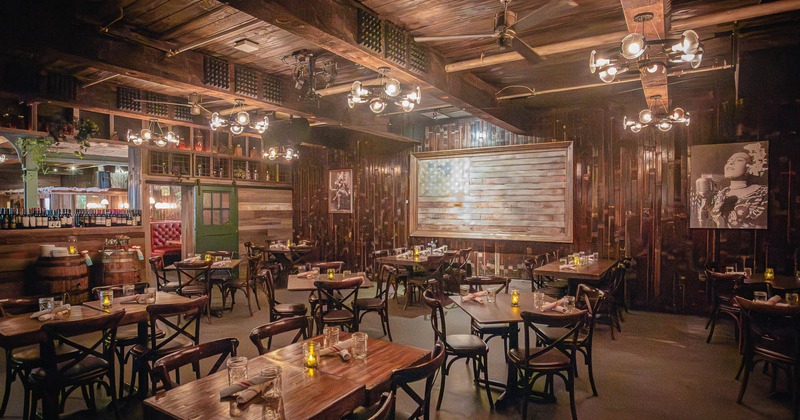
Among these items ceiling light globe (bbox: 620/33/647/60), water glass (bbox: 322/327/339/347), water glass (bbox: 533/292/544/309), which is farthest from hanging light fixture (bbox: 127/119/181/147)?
ceiling light globe (bbox: 620/33/647/60)

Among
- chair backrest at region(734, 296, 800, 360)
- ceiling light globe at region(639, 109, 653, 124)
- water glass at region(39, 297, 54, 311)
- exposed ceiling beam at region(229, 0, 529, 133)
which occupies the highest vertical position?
exposed ceiling beam at region(229, 0, 529, 133)

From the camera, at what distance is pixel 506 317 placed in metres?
3.29

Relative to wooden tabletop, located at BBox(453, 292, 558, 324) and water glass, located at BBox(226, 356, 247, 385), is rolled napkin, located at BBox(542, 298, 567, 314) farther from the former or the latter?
water glass, located at BBox(226, 356, 247, 385)

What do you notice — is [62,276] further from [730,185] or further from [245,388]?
[730,185]

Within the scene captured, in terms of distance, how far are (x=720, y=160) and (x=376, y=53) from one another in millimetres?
5607

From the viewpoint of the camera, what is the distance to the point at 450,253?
24.3ft

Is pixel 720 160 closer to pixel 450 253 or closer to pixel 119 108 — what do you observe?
pixel 450 253

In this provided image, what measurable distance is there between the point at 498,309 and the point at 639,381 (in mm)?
1591

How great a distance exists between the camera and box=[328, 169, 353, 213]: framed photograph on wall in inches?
400

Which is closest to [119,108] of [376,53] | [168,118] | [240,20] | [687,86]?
[168,118]

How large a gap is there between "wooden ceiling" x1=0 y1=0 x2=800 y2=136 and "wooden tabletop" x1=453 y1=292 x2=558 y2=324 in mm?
2133

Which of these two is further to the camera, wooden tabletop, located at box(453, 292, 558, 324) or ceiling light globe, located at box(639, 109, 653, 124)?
ceiling light globe, located at box(639, 109, 653, 124)

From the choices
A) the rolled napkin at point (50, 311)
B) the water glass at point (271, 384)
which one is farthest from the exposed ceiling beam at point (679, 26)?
the rolled napkin at point (50, 311)

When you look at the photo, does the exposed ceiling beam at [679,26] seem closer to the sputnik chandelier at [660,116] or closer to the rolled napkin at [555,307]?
the sputnik chandelier at [660,116]
